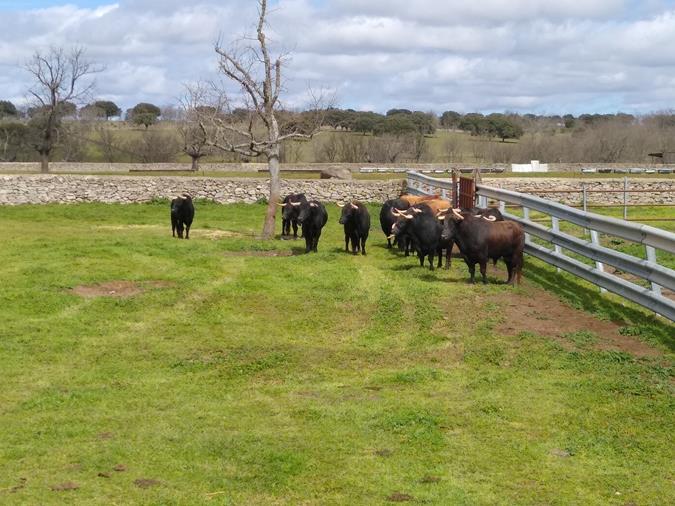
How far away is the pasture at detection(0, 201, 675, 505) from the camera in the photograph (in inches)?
240

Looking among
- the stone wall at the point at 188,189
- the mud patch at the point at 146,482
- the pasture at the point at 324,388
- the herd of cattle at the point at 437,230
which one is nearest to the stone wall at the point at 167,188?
the stone wall at the point at 188,189

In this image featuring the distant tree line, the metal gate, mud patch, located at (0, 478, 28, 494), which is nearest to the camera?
mud patch, located at (0, 478, 28, 494)

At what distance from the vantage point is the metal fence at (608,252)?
1012cm

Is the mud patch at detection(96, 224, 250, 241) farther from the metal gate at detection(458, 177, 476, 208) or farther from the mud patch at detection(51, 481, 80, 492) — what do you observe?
the mud patch at detection(51, 481, 80, 492)

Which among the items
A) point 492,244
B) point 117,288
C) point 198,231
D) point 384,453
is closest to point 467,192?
point 492,244

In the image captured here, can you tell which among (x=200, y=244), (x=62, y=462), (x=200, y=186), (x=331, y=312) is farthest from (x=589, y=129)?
(x=62, y=462)

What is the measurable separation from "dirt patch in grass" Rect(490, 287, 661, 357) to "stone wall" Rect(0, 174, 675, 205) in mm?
22425

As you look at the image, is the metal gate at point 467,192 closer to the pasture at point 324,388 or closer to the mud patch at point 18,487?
the pasture at point 324,388

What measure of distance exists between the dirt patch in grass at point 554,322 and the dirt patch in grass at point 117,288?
16.2 ft

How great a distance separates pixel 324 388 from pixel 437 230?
750cm

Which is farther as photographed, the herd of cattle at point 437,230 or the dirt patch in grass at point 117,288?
the herd of cattle at point 437,230

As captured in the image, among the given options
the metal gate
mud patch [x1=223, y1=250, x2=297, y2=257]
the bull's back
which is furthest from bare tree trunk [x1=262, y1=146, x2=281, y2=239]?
the bull's back

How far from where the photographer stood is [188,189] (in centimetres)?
3488

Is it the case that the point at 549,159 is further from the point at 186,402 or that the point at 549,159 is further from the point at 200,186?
the point at 186,402
